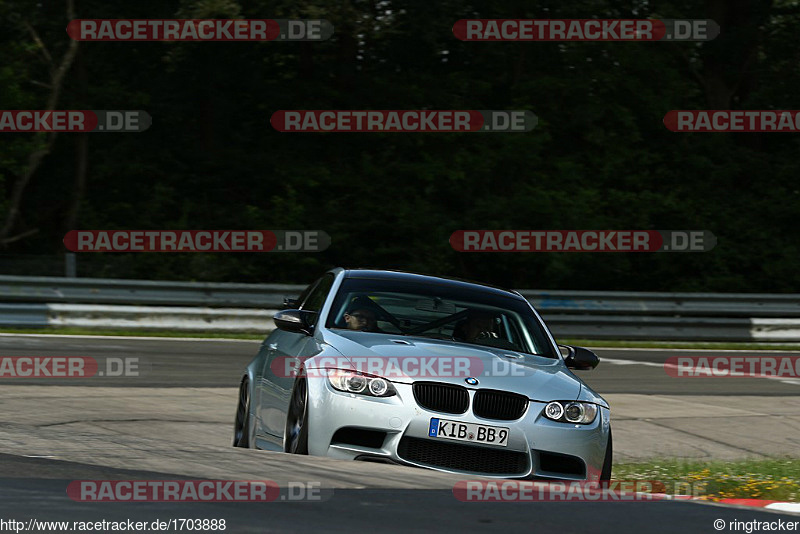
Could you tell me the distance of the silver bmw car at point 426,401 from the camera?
695 centimetres

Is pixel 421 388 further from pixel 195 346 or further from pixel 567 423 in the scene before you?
pixel 195 346

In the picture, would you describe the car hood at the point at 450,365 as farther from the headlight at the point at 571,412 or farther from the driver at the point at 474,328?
the driver at the point at 474,328

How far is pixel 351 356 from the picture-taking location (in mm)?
7340

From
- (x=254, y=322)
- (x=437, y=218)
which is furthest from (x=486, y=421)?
(x=437, y=218)

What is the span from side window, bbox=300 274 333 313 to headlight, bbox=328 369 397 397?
1.41 metres

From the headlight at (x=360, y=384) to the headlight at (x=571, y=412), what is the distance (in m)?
0.94

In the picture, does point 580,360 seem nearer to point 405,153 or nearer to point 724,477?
point 724,477

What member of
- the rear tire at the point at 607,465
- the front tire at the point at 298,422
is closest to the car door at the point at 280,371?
the front tire at the point at 298,422

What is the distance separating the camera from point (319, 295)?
29.5 ft

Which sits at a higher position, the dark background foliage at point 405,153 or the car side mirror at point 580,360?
the dark background foliage at point 405,153

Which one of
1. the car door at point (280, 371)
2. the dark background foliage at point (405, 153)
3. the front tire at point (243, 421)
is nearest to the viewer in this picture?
the car door at point (280, 371)

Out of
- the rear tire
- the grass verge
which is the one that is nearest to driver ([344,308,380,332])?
the rear tire

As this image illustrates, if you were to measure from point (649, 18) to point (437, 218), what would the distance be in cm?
706

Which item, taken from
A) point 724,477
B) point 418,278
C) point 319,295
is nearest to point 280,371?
point 319,295
